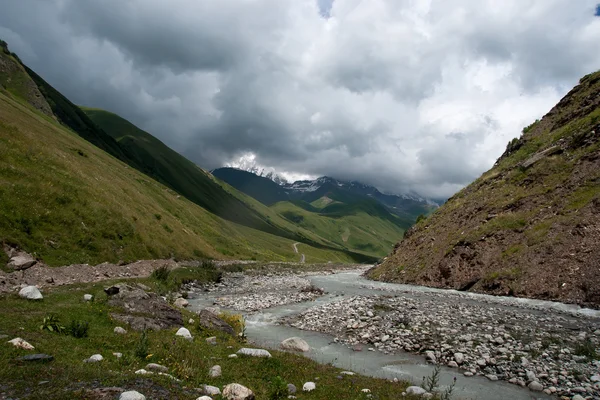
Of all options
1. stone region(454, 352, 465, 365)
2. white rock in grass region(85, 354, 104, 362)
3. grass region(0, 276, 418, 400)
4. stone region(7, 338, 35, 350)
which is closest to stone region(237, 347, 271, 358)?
grass region(0, 276, 418, 400)

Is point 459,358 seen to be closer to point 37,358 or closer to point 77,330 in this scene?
point 77,330

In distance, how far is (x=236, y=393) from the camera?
383 inches

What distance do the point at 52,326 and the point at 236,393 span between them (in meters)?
8.86

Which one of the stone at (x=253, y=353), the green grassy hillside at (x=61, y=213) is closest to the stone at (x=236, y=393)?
the stone at (x=253, y=353)

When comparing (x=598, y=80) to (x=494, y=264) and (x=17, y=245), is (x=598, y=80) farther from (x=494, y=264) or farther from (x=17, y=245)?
(x=17, y=245)

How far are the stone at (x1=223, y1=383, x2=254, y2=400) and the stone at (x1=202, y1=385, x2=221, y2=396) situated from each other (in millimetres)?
205

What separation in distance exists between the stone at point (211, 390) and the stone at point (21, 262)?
24.5 meters

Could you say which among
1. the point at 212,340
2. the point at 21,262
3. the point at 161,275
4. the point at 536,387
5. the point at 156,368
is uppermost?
the point at 536,387

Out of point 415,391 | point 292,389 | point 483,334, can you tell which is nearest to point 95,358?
point 292,389

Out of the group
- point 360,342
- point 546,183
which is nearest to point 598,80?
point 546,183

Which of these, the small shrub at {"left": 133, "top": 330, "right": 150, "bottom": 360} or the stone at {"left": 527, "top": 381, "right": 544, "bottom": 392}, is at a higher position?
the stone at {"left": 527, "top": 381, "right": 544, "bottom": 392}

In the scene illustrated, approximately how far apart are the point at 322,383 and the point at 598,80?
83564 millimetres

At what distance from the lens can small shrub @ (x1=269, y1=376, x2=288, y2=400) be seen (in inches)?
425

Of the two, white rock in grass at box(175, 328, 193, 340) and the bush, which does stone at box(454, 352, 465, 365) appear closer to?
white rock in grass at box(175, 328, 193, 340)
